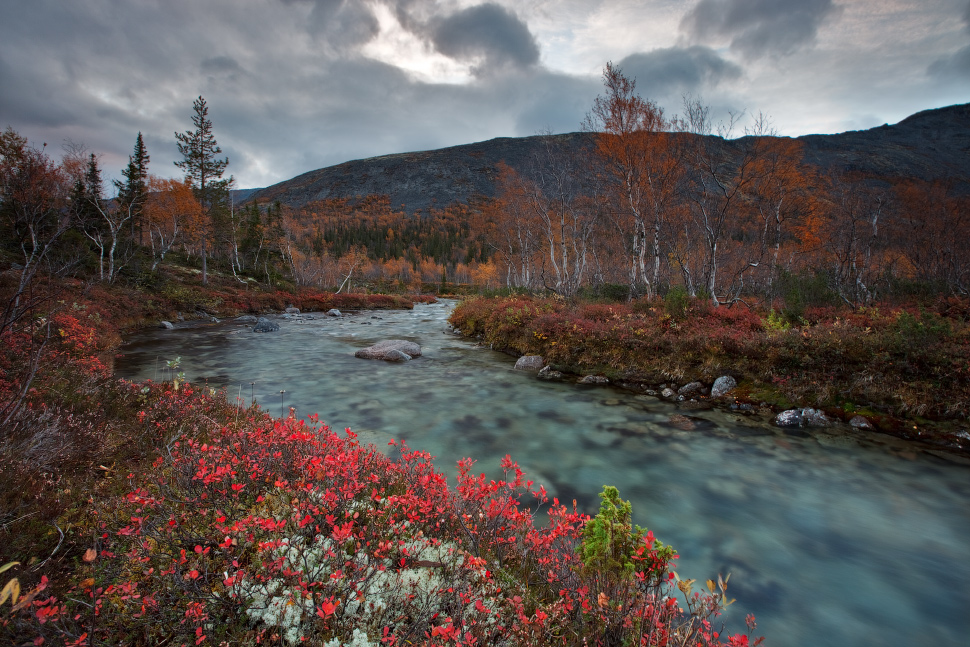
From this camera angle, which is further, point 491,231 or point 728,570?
point 491,231

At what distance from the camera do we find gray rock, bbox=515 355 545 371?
43.1 feet

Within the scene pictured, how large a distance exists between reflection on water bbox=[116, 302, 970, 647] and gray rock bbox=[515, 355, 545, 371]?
44.7 inches

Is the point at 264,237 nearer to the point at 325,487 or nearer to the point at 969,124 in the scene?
the point at 325,487

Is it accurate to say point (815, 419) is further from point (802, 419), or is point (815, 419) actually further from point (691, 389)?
point (691, 389)

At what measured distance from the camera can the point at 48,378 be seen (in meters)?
5.39

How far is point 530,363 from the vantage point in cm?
1327

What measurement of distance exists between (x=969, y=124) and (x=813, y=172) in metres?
255

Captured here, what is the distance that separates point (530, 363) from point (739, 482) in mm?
7555

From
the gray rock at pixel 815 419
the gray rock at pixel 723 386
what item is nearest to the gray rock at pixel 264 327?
the gray rock at pixel 723 386

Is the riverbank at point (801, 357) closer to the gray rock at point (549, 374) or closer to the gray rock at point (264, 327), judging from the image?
the gray rock at point (549, 374)

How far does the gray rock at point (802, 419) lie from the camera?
7.99 metres

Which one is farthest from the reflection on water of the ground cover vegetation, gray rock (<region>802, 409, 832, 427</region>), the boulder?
the boulder

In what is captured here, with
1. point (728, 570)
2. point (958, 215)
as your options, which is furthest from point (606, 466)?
point (958, 215)

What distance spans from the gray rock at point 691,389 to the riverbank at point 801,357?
13 cm
